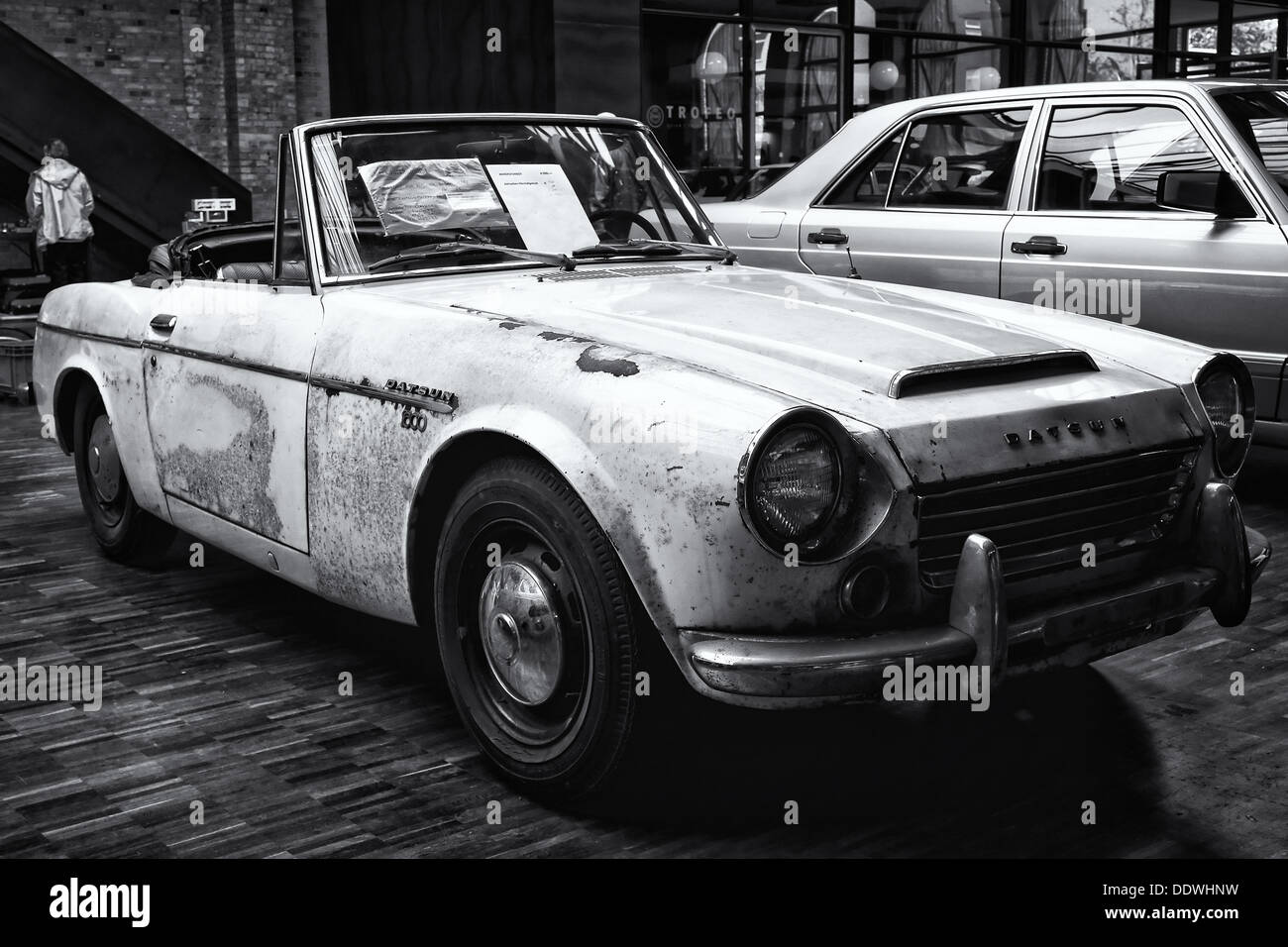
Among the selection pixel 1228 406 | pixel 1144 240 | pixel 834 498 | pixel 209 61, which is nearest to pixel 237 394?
pixel 834 498

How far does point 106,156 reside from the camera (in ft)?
47.9

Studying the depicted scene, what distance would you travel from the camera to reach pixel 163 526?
498 centimetres

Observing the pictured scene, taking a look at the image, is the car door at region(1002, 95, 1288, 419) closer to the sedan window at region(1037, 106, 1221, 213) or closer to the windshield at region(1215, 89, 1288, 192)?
the sedan window at region(1037, 106, 1221, 213)

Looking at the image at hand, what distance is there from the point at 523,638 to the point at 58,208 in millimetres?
12130

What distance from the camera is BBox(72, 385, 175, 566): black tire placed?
4945 mm

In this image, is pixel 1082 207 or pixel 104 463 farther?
pixel 1082 207

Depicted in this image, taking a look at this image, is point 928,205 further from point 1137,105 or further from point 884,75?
point 884,75

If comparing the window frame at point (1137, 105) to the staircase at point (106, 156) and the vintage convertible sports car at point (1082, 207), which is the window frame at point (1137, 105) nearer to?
the vintage convertible sports car at point (1082, 207)

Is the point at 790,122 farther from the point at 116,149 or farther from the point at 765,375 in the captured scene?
the point at 765,375

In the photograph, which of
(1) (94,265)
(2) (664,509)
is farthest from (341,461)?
(1) (94,265)

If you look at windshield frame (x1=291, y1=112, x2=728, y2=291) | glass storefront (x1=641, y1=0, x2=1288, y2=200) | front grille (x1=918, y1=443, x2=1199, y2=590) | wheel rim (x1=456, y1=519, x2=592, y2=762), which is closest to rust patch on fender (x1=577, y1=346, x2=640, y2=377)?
wheel rim (x1=456, y1=519, x2=592, y2=762)
